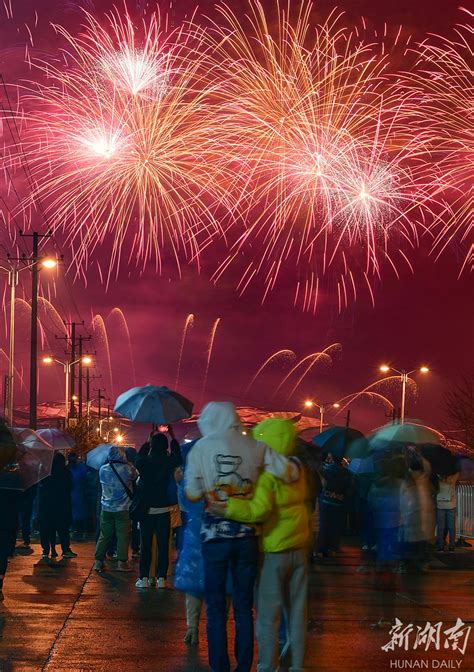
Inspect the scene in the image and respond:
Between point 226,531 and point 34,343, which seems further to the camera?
point 34,343

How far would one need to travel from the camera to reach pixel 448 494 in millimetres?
19375

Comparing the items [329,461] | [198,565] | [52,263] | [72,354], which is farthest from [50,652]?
[72,354]

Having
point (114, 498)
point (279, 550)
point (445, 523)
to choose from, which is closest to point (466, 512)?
point (445, 523)

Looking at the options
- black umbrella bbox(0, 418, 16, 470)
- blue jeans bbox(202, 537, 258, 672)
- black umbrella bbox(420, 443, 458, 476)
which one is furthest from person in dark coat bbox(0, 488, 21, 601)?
black umbrella bbox(420, 443, 458, 476)

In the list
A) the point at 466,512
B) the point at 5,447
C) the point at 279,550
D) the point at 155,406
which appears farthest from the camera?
the point at 466,512

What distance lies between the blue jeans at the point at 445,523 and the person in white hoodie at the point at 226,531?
12.2 m

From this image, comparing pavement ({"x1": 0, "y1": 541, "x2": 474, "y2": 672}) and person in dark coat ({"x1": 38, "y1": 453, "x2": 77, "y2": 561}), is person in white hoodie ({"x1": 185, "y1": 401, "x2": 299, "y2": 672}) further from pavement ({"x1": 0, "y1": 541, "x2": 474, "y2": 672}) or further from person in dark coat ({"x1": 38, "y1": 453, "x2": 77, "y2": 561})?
person in dark coat ({"x1": 38, "y1": 453, "x2": 77, "y2": 561})

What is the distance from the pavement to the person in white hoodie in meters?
0.89

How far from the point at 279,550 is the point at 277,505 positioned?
297 mm

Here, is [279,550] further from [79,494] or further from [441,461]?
[79,494]

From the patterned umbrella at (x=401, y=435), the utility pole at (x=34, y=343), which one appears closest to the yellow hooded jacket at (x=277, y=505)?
the patterned umbrella at (x=401, y=435)

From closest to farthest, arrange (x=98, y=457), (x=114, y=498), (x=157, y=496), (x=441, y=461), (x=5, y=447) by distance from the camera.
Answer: (x=5, y=447), (x=157, y=496), (x=441, y=461), (x=114, y=498), (x=98, y=457)

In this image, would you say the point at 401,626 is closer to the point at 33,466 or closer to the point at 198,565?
the point at 198,565

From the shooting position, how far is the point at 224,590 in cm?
776
